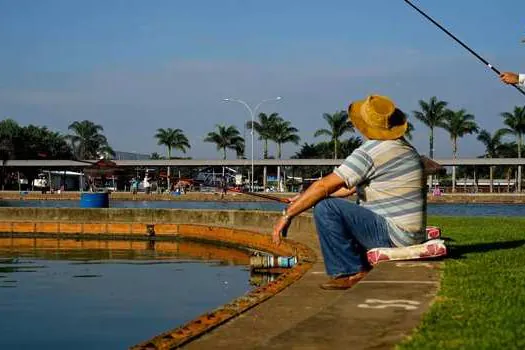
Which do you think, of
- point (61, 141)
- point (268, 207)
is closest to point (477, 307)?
point (268, 207)

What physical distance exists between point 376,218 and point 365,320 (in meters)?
1.87

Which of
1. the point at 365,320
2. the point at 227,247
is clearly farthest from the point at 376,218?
the point at 227,247

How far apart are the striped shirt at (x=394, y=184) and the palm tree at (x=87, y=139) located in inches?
4031

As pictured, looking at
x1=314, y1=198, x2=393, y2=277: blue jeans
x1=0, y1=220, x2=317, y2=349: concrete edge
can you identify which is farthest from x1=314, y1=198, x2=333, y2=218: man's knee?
x1=0, y1=220, x2=317, y2=349: concrete edge

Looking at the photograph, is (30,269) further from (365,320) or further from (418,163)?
(365,320)

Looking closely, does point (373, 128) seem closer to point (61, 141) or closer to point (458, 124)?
point (458, 124)

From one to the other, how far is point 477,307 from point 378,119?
87.0 inches

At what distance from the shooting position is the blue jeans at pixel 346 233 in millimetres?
6219

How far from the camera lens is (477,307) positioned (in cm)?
489

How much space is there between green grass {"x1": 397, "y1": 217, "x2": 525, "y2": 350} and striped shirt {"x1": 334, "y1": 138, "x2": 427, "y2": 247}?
59 cm

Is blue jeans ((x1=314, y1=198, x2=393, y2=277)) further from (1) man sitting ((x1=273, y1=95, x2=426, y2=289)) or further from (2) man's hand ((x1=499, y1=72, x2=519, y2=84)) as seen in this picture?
(2) man's hand ((x1=499, y1=72, x2=519, y2=84))

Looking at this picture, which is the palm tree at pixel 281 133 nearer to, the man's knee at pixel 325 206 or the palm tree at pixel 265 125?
the palm tree at pixel 265 125

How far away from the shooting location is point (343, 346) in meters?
4.06

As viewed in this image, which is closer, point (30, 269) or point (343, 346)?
point (343, 346)
